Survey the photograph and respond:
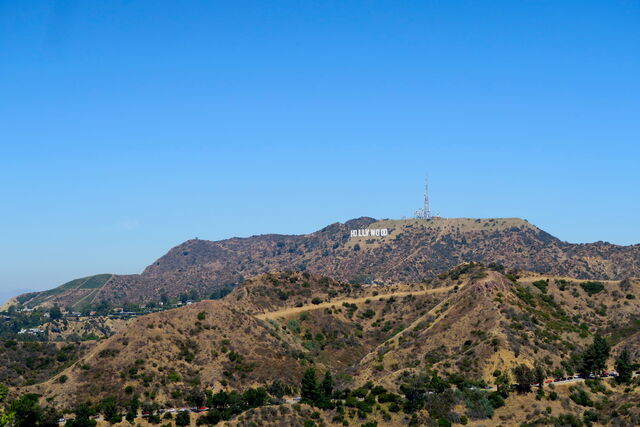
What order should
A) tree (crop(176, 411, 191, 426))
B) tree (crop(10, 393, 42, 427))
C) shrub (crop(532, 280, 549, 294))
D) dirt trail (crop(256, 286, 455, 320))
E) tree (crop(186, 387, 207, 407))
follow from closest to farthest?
tree (crop(10, 393, 42, 427))
tree (crop(176, 411, 191, 426))
tree (crop(186, 387, 207, 407))
shrub (crop(532, 280, 549, 294))
dirt trail (crop(256, 286, 455, 320))

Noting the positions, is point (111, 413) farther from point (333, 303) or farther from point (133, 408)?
point (333, 303)

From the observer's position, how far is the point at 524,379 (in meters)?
98.6

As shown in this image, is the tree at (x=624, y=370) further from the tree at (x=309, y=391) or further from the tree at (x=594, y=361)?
the tree at (x=309, y=391)

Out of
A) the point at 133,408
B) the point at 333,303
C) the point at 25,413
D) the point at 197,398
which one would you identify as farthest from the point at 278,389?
the point at 333,303

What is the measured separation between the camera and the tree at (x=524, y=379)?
98.6m

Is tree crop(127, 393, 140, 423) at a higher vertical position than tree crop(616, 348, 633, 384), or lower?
lower

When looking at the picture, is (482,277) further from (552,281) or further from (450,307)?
(552,281)

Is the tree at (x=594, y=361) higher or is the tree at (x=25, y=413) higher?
the tree at (x=594, y=361)

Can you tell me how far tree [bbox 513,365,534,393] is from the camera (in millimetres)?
98562

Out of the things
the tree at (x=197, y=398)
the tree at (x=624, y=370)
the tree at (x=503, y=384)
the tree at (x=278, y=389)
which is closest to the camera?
the tree at (x=503, y=384)

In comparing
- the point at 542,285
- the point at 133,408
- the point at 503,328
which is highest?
the point at 542,285

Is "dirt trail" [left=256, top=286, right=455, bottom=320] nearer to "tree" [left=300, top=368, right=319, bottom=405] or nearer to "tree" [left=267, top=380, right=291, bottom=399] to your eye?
"tree" [left=267, top=380, right=291, bottom=399]

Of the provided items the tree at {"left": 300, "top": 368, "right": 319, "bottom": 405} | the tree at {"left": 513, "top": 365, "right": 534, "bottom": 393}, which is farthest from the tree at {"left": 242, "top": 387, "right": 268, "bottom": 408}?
the tree at {"left": 513, "top": 365, "right": 534, "bottom": 393}

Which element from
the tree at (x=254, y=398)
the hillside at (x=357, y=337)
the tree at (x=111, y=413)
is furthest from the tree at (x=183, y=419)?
the hillside at (x=357, y=337)
